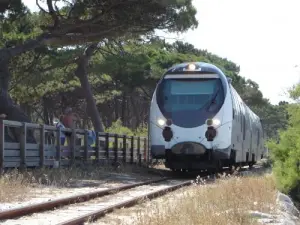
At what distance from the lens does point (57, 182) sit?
1445cm

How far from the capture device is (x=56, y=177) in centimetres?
1524

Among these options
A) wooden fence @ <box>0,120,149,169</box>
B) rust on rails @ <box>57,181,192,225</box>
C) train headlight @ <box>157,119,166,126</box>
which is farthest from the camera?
train headlight @ <box>157,119,166,126</box>

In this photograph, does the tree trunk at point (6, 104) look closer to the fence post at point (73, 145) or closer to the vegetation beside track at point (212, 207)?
the fence post at point (73, 145)

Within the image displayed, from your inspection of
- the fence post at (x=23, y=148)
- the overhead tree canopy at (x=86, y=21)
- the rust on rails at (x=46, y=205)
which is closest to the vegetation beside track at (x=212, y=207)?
the rust on rails at (x=46, y=205)

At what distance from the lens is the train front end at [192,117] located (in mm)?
17766

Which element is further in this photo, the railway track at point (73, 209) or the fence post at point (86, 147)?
the fence post at point (86, 147)

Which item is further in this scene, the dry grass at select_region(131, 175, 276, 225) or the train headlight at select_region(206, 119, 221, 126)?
the train headlight at select_region(206, 119, 221, 126)

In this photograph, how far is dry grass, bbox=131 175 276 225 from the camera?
7.07 meters

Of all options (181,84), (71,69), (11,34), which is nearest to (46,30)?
(11,34)

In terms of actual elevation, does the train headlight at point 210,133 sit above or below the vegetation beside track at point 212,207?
above

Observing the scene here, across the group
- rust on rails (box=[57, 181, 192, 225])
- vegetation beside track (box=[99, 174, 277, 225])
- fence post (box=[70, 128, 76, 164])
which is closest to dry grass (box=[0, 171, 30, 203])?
rust on rails (box=[57, 181, 192, 225])

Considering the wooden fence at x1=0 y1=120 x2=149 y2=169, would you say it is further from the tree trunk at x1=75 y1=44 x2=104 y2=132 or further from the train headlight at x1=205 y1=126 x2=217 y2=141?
the tree trunk at x1=75 y1=44 x2=104 y2=132

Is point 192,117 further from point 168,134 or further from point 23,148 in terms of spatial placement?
point 23,148

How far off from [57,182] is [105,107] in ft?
126
